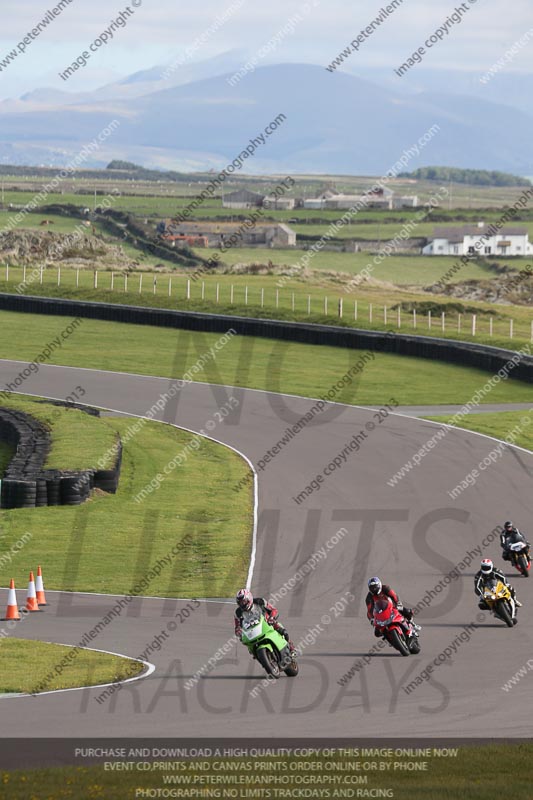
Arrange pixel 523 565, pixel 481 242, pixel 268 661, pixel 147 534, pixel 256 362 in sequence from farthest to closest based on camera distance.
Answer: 1. pixel 481 242
2. pixel 256 362
3. pixel 147 534
4. pixel 523 565
5. pixel 268 661

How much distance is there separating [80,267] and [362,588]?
77.0m

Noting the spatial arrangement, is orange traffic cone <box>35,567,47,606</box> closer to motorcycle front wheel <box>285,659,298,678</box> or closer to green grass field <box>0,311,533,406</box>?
motorcycle front wheel <box>285,659,298,678</box>

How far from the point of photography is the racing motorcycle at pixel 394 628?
1858cm

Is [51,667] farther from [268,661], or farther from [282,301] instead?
[282,301]

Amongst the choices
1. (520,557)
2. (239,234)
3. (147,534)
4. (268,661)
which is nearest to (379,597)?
(268,661)

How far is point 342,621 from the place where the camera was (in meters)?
21.0

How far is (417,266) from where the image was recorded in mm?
136875

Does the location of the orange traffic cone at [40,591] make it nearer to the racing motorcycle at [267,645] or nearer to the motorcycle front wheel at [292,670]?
the racing motorcycle at [267,645]

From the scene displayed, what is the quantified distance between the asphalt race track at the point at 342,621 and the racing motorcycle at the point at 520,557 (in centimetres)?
21

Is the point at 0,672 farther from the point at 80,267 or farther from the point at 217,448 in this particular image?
the point at 80,267

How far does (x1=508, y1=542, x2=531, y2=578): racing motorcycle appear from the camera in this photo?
24.2 m

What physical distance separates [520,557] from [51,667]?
997 cm

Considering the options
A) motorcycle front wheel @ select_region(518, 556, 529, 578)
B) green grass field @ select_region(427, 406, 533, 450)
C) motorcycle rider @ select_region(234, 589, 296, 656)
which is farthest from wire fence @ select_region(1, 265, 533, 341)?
motorcycle rider @ select_region(234, 589, 296, 656)
